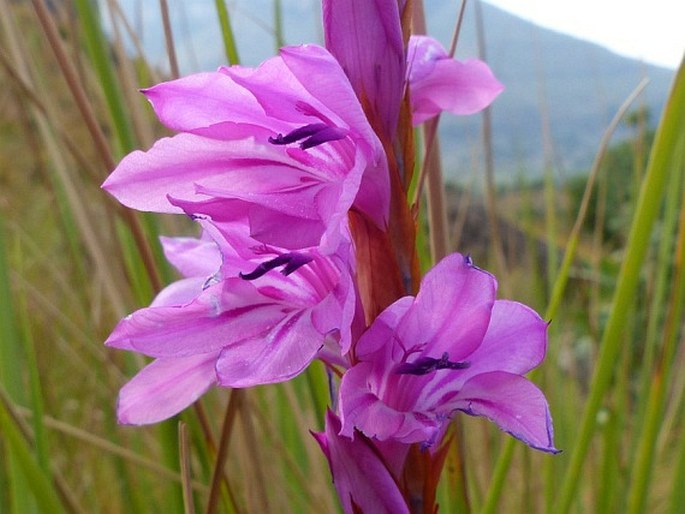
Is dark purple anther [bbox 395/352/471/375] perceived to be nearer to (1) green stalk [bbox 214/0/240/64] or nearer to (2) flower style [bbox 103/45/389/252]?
(2) flower style [bbox 103/45/389/252]

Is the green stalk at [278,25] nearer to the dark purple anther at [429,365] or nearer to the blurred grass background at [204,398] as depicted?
the blurred grass background at [204,398]

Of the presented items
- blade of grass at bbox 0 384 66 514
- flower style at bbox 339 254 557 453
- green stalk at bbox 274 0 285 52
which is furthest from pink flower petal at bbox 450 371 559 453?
green stalk at bbox 274 0 285 52

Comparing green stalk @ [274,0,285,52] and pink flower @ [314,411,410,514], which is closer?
pink flower @ [314,411,410,514]

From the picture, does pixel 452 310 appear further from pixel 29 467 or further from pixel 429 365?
pixel 29 467

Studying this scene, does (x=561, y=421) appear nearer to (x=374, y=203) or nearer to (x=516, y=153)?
(x=516, y=153)

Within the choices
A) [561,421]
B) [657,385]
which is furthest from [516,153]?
[657,385]

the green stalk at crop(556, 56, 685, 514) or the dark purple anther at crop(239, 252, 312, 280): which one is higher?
the dark purple anther at crop(239, 252, 312, 280)

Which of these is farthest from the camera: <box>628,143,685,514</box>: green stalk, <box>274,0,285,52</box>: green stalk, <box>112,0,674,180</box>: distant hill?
<box>112,0,674,180</box>: distant hill

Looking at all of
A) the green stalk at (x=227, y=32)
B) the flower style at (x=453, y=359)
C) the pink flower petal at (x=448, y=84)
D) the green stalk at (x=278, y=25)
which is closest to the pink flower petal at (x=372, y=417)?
the flower style at (x=453, y=359)
